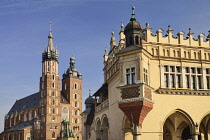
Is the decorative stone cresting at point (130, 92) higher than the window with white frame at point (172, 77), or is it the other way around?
the window with white frame at point (172, 77)

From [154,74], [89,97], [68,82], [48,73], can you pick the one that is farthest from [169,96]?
[68,82]

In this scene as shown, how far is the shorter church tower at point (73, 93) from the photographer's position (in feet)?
421

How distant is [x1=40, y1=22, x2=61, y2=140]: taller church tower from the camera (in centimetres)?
11606

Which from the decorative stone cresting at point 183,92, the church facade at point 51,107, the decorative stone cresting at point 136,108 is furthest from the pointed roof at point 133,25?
the church facade at point 51,107

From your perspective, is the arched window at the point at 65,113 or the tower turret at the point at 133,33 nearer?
the tower turret at the point at 133,33

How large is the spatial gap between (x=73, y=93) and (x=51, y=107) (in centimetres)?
1591

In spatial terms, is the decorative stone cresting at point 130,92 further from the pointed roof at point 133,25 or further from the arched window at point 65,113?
the arched window at point 65,113

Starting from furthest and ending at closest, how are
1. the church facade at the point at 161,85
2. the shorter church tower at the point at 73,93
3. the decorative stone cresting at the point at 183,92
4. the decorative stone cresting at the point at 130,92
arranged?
the shorter church tower at the point at 73,93 → the decorative stone cresting at the point at 183,92 → the church facade at the point at 161,85 → the decorative stone cresting at the point at 130,92

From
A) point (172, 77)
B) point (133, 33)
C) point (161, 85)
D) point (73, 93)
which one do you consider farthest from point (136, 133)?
point (73, 93)

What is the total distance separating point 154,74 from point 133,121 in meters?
5.24

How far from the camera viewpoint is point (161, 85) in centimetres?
2939

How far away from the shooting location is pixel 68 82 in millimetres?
135000

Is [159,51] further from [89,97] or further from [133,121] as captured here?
[89,97]

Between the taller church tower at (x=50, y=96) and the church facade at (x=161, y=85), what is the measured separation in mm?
86447
